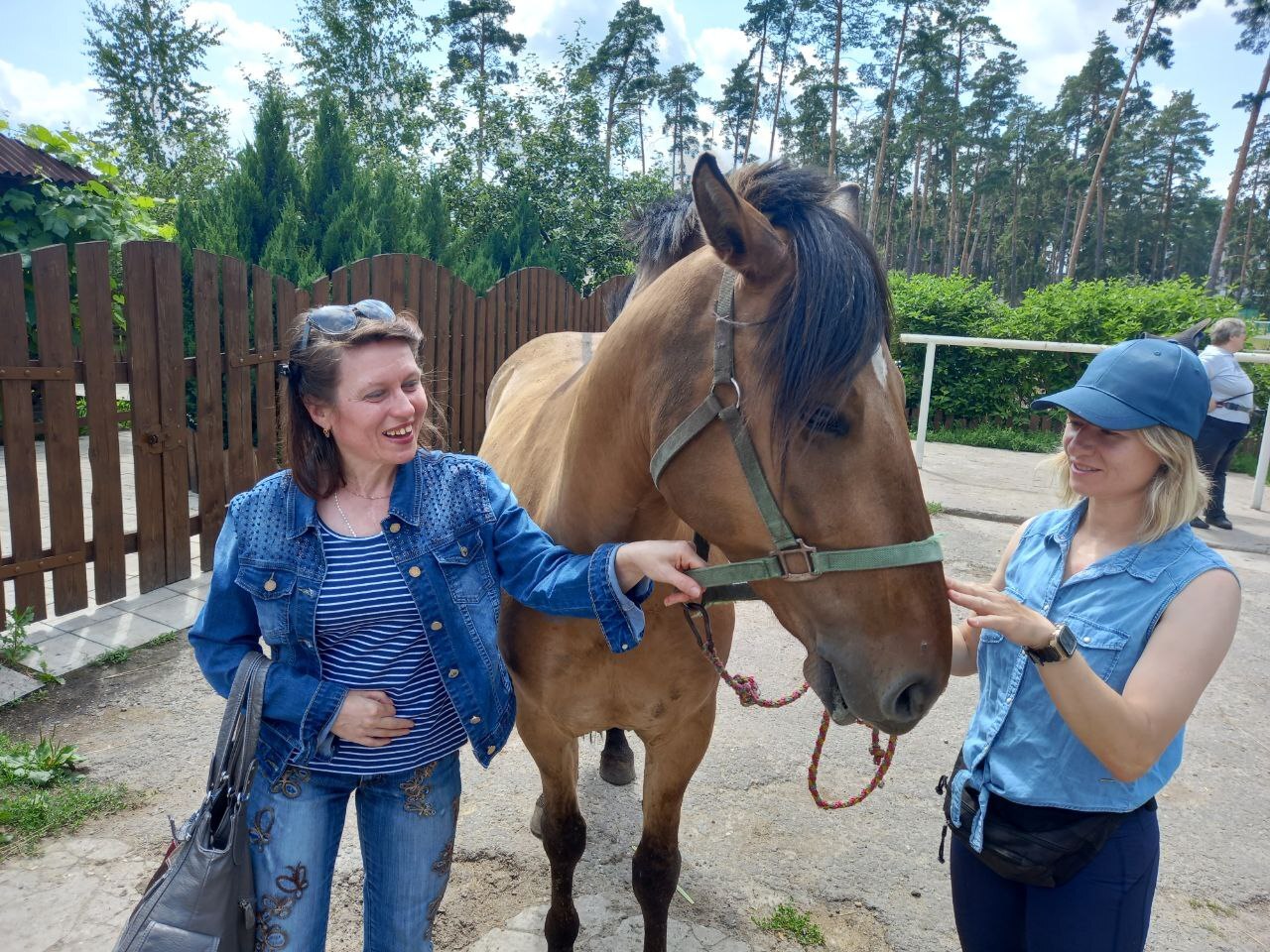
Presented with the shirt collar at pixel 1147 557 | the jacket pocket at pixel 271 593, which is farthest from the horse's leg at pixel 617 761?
the shirt collar at pixel 1147 557

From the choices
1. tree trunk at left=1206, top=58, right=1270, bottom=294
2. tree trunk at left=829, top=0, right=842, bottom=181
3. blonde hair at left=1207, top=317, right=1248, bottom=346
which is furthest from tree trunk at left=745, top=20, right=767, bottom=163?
blonde hair at left=1207, top=317, right=1248, bottom=346

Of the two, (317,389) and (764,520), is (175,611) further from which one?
(764,520)

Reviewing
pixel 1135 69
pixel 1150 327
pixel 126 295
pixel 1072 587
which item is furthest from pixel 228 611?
pixel 1135 69

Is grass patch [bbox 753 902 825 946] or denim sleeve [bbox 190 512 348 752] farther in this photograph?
grass patch [bbox 753 902 825 946]

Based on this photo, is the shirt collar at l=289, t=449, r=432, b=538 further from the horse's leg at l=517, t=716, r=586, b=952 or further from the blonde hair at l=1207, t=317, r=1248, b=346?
the blonde hair at l=1207, t=317, r=1248, b=346

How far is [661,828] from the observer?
221 centimetres

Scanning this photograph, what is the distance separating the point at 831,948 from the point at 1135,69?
112ft

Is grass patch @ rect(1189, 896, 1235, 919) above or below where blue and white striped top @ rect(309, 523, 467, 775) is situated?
below

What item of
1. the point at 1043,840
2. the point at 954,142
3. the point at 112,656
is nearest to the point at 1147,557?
the point at 1043,840

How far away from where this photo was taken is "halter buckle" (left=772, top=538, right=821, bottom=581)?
126 cm

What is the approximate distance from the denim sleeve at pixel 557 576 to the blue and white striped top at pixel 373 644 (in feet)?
0.76

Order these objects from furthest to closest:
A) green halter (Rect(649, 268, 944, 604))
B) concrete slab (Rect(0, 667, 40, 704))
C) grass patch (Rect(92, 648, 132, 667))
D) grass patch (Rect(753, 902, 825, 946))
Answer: grass patch (Rect(92, 648, 132, 667)), concrete slab (Rect(0, 667, 40, 704)), grass patch (Rect(753, 902, 825, 946)), green halter (Rect(649, 268, 944, 604))

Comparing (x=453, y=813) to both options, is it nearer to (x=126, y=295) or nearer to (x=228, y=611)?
(x=228, y=611)

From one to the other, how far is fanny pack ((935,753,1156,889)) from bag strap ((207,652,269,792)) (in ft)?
4.82
